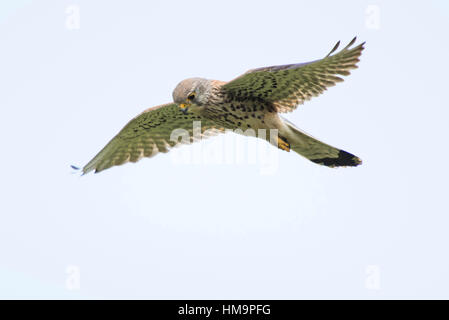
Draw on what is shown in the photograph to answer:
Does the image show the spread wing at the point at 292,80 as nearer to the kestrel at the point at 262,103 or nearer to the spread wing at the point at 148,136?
the kestrel at the point at 262,103

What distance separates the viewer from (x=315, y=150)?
309 inches

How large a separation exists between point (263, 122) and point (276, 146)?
0.36 metres

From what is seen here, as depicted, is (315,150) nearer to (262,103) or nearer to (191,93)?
(262,103)

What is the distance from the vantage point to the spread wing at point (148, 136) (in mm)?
8258

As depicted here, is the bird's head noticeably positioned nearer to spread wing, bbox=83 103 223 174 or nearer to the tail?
spread wing, bbox=83 103 223 174

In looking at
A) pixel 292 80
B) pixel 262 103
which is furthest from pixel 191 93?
pixel 292 80

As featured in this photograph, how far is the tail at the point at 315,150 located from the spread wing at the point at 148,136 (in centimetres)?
110

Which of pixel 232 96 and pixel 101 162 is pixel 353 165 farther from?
pixel 101 162

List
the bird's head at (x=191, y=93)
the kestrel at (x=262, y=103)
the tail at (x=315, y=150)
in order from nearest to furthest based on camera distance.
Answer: the kestrel at (x=262, y=103) → the bird's head at (x=191, y=93) → the tail at (x=315, y=150)

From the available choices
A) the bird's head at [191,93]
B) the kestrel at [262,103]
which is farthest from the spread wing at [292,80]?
the bird's head at [191,93]

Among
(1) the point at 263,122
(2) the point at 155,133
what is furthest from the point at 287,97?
(2) the point at 155,133

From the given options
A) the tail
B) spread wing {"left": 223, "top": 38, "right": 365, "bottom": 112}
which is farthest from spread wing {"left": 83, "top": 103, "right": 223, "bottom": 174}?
the tail

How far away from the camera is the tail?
7.61 meters

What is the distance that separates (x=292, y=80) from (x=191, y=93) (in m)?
1.08
